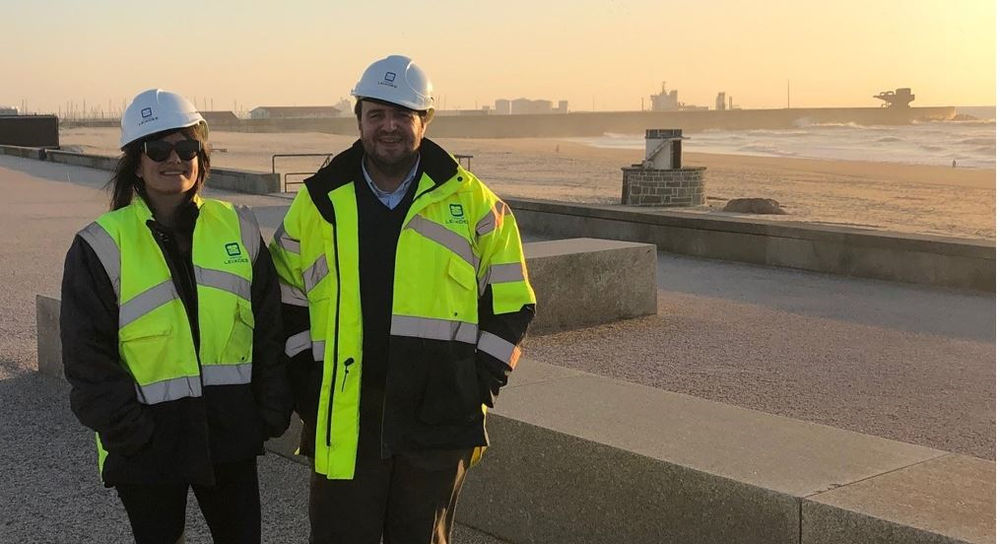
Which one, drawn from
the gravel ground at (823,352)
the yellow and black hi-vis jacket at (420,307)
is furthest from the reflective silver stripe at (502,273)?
the gravel ground at (823,352)

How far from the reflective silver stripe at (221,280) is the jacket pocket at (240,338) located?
0.04 metres

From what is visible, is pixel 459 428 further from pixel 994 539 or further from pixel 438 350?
pixel 994 539

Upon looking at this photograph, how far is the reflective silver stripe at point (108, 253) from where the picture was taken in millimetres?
3014

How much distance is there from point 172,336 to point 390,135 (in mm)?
762

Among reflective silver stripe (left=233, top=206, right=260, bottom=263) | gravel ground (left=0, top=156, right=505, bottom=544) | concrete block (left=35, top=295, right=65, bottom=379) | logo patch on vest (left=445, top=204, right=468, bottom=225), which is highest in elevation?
logo patch on vest (left=445, top=204, right=468, bottom=225)

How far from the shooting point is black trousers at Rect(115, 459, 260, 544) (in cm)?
314

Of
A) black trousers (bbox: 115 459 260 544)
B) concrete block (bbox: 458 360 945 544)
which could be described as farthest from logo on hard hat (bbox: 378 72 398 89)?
concrete block (bbox: 458 360 945 544)

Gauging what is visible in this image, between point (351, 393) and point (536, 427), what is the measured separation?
1346mm

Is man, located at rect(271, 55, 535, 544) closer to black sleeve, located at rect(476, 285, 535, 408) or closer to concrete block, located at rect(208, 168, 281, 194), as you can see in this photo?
black sleeve, located at rect(476, 285, 535, 408)

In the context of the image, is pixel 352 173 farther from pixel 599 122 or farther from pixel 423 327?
pixel 599 122

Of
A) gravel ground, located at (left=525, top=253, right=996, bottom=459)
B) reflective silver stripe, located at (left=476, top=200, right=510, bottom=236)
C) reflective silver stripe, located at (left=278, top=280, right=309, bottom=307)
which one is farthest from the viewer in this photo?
gravel ground, located at (left=525, top=253, right=996, bottom=459)

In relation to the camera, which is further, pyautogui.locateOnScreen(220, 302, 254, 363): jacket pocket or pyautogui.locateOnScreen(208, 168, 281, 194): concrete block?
pyautogui.locateOnScreen(208, 168, 281, 194): concrete block

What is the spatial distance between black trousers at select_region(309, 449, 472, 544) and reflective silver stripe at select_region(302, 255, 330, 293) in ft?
1.57

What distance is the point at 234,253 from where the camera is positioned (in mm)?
3104
